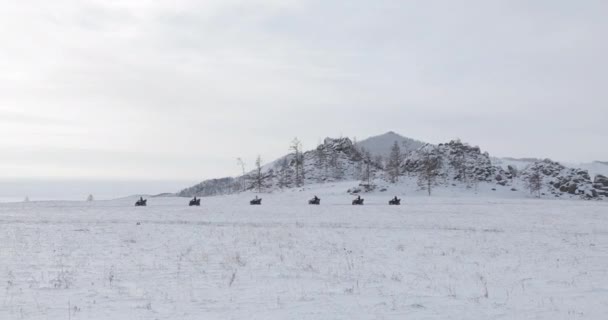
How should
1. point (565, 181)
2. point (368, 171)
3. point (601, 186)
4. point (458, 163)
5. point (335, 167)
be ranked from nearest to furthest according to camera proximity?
point (368, 171), point (601, 186), point (565, 181), point (458, 163), point (335, 167)

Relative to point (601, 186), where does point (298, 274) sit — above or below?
below

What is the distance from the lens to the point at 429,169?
11725 centimetres

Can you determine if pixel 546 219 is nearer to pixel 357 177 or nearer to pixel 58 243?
pixel 58 243

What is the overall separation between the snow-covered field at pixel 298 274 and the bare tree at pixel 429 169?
91.6 meters

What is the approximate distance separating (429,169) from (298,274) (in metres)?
107

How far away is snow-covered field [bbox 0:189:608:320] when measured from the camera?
10.5 m

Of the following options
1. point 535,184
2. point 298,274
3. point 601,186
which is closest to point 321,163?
point 535,184

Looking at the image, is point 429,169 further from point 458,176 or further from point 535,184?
point 535,184

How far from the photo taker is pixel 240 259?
17.3 meters

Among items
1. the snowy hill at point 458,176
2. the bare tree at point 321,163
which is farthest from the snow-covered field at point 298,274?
the bare tree at point 321,163

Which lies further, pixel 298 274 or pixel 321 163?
pixel 321 163

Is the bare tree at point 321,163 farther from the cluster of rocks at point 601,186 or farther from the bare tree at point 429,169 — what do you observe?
the cluster of rocks at point 601,186

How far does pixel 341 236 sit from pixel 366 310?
14748 mm

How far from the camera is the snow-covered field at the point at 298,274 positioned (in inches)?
413
